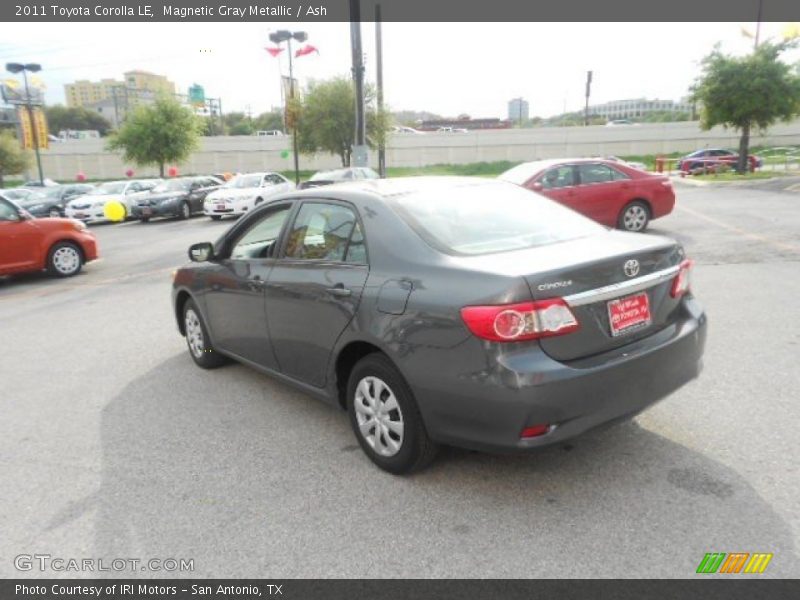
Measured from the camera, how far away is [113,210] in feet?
71.9

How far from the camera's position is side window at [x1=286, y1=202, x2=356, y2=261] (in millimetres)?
3818

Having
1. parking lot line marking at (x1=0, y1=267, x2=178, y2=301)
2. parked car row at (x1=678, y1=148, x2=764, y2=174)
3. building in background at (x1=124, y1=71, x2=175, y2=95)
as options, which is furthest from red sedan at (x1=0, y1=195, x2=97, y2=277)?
building in background at (x1=124, y1=71, x2=175, y2=95)

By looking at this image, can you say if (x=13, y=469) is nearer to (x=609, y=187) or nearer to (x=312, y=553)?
(x=312, y=553)

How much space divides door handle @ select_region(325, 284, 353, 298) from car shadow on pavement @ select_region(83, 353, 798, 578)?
3.20 ft

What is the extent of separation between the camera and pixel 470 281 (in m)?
2.96

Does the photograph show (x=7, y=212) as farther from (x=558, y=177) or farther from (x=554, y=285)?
(x=554, y=285)

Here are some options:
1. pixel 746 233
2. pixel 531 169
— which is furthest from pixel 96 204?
pixel 746 233

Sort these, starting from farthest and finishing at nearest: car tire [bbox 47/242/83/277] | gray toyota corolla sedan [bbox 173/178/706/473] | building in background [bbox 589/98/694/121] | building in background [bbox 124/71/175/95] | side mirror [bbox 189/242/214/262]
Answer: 1. building in background [bbox 589/98/694/121]
2. building in background [bbox 124/71/175/95]
3. car tire [bbox 47/242/83/277]
4. side mirror [bbox 189/242/214/262]
5. gray toyota corolla sedan [bbox 173/178/706/473]

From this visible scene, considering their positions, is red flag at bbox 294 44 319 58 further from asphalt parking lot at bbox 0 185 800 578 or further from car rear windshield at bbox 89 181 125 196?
asphalt parking lot at bbox 0 185 800 578

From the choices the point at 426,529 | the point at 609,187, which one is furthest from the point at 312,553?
the point at 609,187

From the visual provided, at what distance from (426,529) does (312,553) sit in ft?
1.78

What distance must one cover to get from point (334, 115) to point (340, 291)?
32649 millimetres

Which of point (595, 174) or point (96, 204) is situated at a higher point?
point (595, 174)
